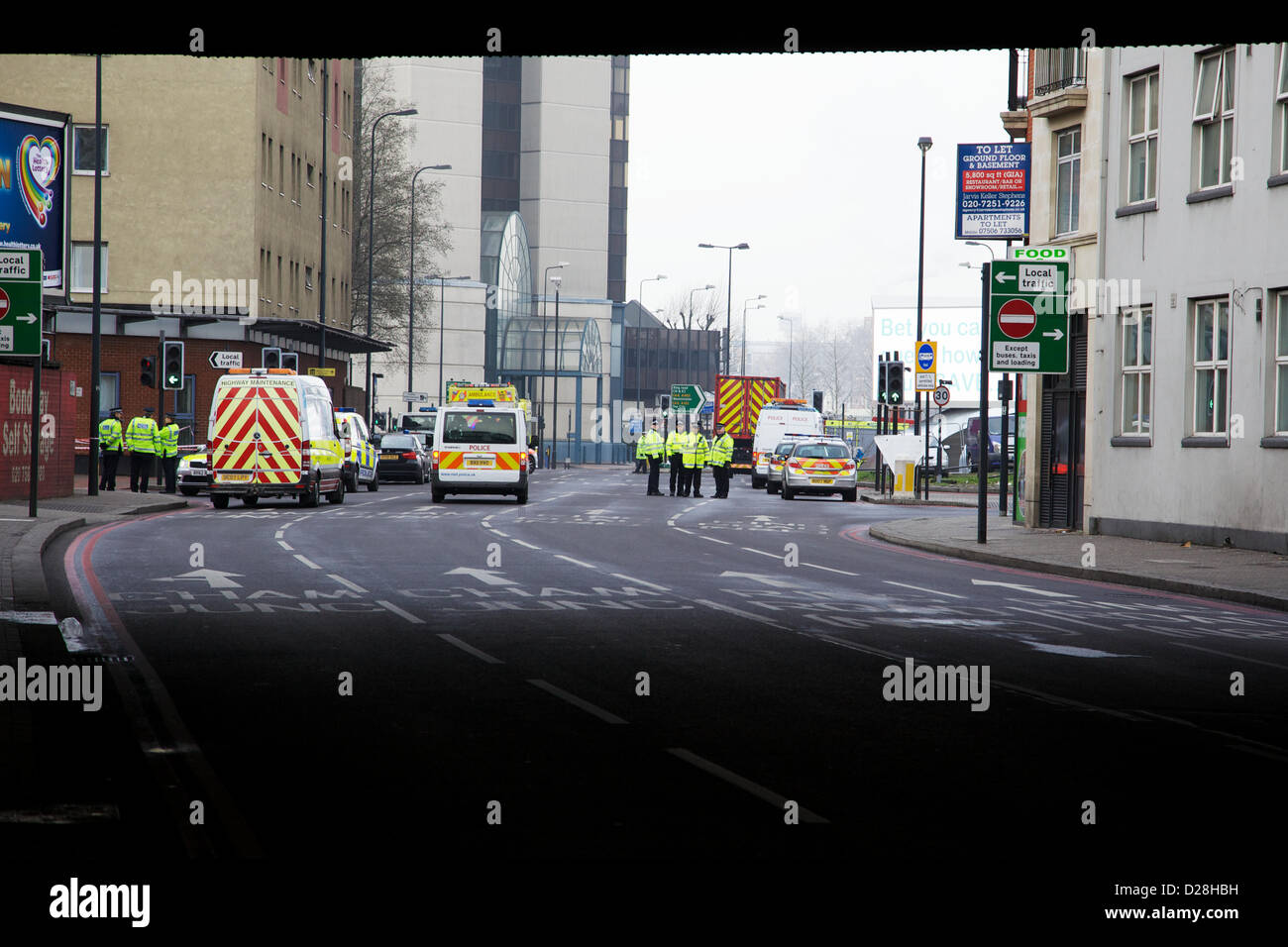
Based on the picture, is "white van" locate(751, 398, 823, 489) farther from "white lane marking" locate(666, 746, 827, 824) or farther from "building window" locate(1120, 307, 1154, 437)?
"white lane marking" locate(666, 746, 827, 824)

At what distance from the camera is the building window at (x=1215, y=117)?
25.1 meters

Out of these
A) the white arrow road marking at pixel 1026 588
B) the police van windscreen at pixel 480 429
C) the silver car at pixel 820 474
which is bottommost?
the white arrow road marking at pixel 1026 588

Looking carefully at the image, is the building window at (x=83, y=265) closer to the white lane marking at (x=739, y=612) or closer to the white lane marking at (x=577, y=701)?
the white lane marking at (x=739, y=612)

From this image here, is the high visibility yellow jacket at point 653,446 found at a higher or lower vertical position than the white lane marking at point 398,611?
higher

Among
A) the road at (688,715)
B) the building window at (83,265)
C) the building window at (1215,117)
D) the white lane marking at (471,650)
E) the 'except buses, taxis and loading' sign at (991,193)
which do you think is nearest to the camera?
the road at (688,715)

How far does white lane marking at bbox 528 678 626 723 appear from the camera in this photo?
968 centimetres

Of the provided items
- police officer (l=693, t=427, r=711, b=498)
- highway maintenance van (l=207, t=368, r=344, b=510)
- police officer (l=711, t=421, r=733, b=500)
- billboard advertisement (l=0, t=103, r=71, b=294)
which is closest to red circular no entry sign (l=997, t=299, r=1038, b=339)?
highway maintenance van (l=207, t=368, r=344, b=510)

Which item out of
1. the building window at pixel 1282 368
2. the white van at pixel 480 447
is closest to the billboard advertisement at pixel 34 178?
the white van at pixel 480 447

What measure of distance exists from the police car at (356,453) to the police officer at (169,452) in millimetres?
4220

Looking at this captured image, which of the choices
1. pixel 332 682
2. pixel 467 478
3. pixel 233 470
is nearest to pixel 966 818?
pixel 332 682

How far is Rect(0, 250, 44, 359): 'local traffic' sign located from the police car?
20256mm

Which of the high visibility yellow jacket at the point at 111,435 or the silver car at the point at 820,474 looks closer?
the high visibility yellow jacket at the point at 111,435

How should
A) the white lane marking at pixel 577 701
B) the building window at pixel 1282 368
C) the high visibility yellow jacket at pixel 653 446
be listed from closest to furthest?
the white lane marking at pixel 577 701
the building window at pixel 1282 368
the high visibility yellow jacket at pixel 653 446

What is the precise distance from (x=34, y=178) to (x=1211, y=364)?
74.2 ft
